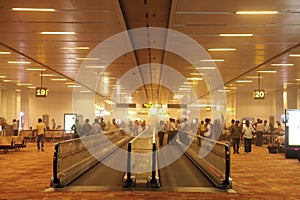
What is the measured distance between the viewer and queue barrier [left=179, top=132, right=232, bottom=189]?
456 inches

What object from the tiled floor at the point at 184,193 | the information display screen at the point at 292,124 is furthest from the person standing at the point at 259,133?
the tiled floor at the point at 184,193

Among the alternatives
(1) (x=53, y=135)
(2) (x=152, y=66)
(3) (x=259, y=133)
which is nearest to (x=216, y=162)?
(2) (x=152, y=66)

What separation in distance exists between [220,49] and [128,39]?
14.2ft

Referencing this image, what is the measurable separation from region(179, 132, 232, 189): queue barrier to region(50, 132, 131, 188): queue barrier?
406 cm

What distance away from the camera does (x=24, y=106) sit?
38.7 metres

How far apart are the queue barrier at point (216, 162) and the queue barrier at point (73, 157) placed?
13.3 feet

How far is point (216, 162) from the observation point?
1327cm

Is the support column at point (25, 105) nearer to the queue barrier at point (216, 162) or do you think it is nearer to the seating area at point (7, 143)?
the seating area at point (7, 143)

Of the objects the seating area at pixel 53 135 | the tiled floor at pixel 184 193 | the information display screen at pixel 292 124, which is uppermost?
the information display screen at pixel 292 124

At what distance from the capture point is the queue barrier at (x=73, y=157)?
1174cm

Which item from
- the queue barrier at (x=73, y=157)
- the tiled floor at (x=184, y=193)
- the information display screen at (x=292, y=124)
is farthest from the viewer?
the information display screen at (x=292, y=124)

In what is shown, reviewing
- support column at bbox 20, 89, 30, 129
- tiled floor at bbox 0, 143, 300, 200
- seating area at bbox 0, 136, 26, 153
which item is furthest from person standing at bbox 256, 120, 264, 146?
support column at bbox 20, 89, 30, 129

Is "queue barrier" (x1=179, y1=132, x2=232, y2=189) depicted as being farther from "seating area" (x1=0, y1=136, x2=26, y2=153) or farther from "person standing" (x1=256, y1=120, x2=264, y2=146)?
"person standing" (x1=256, y1=120, x2=264, y2=146)

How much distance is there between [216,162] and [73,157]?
4.32 meters
